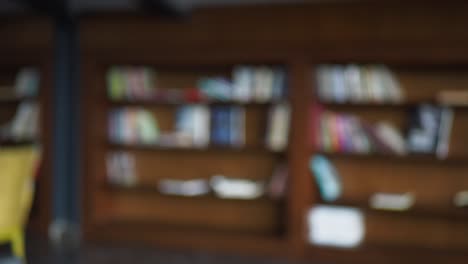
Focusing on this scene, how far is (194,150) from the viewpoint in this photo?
3686mm

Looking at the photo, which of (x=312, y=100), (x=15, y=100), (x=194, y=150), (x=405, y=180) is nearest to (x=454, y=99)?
(x=405, y=180)

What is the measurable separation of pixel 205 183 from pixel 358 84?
1.40 meters

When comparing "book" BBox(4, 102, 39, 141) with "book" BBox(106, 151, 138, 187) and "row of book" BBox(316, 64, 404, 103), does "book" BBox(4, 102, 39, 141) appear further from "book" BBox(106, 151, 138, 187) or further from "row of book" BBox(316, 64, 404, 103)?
"row of book" BBox(316, 64, 404, 103)

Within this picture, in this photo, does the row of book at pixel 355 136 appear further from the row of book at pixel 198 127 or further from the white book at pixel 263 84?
the white book at pixel 263 84

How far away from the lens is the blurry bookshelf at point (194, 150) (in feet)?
11.6

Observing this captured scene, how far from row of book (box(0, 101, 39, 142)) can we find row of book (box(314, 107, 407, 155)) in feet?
7.72

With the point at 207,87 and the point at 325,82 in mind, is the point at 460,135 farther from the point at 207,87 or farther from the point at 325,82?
the point at 207,87

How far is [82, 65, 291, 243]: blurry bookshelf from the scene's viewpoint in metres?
3.54

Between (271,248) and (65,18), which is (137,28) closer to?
(65,18)

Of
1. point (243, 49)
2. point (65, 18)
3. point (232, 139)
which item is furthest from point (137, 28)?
point (232, 139)

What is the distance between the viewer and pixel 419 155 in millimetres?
3211

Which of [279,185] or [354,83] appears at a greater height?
[354,83]

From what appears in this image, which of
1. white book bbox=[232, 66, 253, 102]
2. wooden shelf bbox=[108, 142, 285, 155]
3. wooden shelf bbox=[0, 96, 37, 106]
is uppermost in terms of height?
white book bbox=[232, 66, 253, 102]

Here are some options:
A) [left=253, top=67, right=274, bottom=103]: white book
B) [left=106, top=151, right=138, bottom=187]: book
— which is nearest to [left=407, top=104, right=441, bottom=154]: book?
[left=253, top=67, right=274, bottom=103]: white book
